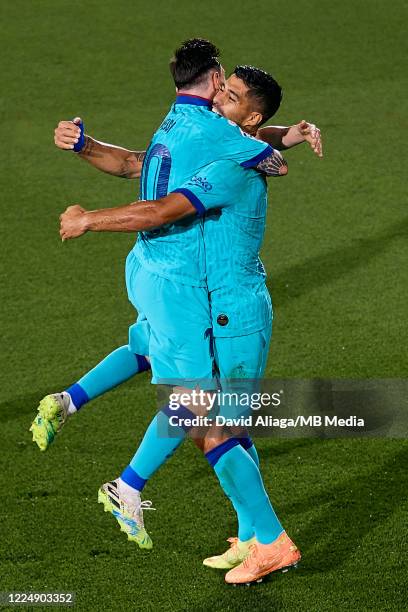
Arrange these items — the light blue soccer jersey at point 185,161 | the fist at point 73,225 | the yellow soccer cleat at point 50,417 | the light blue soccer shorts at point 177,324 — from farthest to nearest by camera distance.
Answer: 1. the yellow soccer cleat at point 50,417
2. the light blue soccer shorts at point 177,324
3. the light blue soccer jersey at point 185,161
4. the fist at point 73,225

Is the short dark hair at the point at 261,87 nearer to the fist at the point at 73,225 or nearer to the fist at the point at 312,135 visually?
the fist at the point at 312,135

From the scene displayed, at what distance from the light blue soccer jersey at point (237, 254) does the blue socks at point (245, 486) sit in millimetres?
468

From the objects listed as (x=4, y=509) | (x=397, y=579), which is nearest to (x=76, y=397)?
(x=4, y=509)

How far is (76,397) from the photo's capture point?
16.8 ft

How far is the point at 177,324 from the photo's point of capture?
4.69 meters

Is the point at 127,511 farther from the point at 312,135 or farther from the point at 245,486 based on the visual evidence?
the point at 312,135

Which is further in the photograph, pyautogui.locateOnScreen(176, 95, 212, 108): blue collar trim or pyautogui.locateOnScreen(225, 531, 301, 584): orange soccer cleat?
pyautogui.locateOnScreen(225, 531, 301, 584): orange soccer cleat

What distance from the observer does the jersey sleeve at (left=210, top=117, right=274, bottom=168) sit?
4527 millimetres

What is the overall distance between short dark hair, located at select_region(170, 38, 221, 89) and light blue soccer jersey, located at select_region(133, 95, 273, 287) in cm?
7

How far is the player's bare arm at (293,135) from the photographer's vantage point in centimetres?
497

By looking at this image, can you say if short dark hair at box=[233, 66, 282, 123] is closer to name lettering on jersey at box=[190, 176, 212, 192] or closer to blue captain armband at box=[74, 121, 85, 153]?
name lettering on jersey at box=[190, 176, 212, 192]

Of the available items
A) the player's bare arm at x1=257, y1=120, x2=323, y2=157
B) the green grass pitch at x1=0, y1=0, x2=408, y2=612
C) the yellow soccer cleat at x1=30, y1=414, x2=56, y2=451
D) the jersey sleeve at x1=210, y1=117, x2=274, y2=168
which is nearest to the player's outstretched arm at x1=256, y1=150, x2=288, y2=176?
the jersey sleeve at x1=210, y1=117, x2=274, y2=168

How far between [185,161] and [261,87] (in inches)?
18.5

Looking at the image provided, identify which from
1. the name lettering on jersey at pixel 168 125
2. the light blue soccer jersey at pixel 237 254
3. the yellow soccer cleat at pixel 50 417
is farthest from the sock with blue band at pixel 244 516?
the name lettering on jersey at pixel 168 125
